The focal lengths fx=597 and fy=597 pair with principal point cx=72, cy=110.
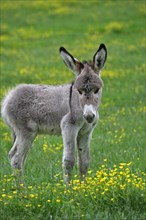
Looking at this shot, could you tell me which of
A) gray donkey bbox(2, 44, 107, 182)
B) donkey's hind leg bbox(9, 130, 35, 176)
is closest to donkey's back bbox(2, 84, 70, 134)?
gray donkey bbox(2, 44, 107, 182)

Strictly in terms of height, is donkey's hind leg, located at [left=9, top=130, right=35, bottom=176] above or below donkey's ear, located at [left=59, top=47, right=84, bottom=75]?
below

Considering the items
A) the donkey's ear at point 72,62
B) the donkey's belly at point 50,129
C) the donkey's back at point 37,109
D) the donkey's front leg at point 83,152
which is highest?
the donkey's ear at point 72,62

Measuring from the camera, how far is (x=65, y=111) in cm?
967

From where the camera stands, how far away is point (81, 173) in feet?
32.2

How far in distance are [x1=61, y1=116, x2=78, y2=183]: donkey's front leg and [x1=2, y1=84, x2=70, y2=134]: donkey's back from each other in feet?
1.24

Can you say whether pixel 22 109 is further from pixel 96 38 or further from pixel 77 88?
pixel 96 38

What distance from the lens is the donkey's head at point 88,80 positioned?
888 centimetres

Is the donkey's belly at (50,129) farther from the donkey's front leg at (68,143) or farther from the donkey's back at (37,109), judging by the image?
the donkey's front leg at (68,143)

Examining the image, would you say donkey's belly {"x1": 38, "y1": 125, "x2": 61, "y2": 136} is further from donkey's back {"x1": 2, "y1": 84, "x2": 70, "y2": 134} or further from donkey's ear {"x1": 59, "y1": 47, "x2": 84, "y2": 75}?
donkey's ear {"x1": 59, "y1": 47, "x2": 84, "y2": 75}

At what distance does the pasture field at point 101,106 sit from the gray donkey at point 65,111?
1.51 feet

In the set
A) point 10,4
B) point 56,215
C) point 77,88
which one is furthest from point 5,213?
point 10,4

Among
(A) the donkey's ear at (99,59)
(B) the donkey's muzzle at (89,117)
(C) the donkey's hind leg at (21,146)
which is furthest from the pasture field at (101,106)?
(A) the donkey's ear at (99,59)

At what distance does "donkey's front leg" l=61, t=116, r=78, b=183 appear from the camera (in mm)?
9281

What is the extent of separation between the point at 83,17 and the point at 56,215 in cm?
3325
